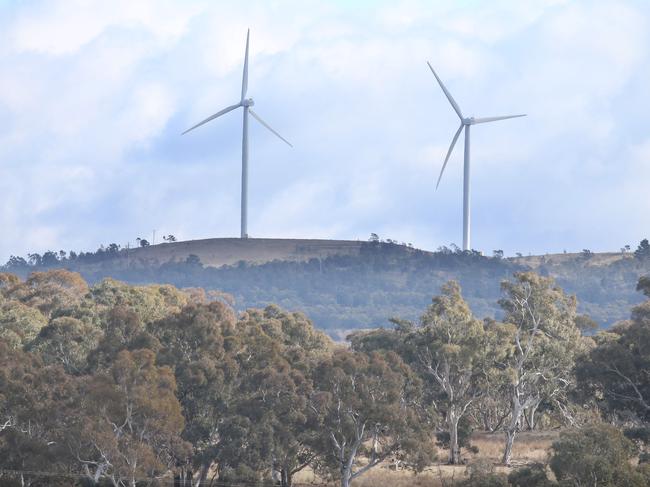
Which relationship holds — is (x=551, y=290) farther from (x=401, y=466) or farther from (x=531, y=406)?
(x=401, y=466)

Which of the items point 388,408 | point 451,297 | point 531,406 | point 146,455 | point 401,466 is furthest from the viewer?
point 531,406

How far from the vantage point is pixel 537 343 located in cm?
8956

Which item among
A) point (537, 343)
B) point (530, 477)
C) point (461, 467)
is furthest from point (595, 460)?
point (537, 343)

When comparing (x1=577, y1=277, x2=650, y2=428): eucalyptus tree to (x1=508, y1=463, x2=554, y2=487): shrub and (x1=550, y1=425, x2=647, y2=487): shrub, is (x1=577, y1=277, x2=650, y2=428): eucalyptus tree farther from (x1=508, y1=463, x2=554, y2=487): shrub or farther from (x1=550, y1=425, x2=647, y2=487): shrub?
(x1=550, y1=425, x2=647, y2=487): shrub

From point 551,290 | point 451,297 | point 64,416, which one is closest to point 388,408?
point 64,416

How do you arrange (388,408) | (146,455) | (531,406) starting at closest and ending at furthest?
(146,455), (388,408), (531,406)

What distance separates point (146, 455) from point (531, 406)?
128 ft

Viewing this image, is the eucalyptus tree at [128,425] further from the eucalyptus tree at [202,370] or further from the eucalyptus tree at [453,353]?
the eucalyptus tree at [453,353]

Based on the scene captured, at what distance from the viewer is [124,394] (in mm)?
65375

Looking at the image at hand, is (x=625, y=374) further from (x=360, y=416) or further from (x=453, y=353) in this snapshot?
(x=453, y=353)

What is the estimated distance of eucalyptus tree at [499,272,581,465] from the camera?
87.8 metres

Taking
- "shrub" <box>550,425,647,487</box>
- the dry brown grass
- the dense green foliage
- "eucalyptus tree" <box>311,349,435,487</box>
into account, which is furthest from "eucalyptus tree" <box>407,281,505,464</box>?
"shrub" <box>550,425,647,487</box>

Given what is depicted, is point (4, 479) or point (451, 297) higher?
point (451, 297)

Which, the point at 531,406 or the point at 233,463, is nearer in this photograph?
the point at 233,463
